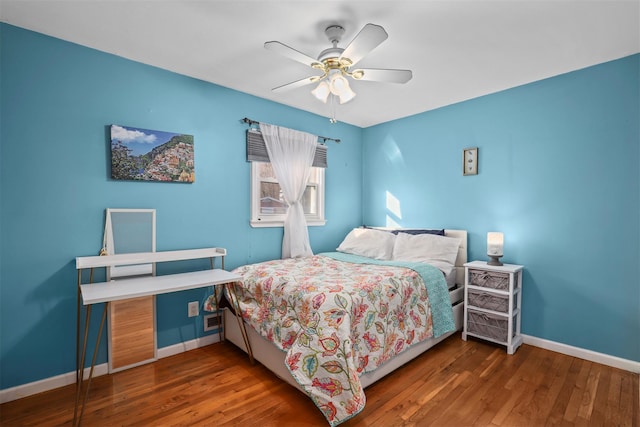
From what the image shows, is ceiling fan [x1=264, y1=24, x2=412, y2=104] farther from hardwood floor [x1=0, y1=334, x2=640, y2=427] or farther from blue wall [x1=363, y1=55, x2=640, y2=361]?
hardwood floor [x1=0, y1=334, x2=640, y2=427]

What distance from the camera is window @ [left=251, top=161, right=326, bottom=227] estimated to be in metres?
3.28

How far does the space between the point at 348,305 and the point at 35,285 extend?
2142mm

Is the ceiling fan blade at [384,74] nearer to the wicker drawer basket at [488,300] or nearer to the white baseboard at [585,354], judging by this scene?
the wicker drawer basket at [488,300]

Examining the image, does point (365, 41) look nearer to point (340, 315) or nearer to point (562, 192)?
point (340, 315)

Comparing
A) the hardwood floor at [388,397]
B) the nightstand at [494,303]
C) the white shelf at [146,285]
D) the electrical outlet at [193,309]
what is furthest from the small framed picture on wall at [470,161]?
the electrical outlet at [193,309]

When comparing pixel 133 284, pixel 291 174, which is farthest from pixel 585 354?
pixel 133 284

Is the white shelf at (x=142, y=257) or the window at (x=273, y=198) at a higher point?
the window at (x=273, y=198)

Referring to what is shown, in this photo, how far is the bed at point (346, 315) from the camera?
179 cm

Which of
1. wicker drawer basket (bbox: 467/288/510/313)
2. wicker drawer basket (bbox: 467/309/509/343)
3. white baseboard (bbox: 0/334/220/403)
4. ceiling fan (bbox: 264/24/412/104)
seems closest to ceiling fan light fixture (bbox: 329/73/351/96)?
ceiling fan (bbox: 264/24/412/104)

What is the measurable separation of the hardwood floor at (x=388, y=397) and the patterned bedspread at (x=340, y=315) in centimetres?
24

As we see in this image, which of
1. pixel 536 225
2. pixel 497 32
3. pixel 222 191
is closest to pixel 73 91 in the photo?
pixel 222 191

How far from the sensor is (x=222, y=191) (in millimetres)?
3047

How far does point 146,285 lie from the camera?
2170 mm

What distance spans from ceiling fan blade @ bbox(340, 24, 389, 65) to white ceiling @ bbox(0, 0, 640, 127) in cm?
24
